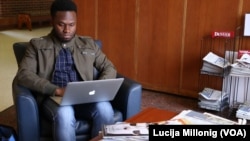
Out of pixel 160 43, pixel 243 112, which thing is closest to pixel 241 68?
pixel 243 112

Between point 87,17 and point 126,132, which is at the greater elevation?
point 87,17

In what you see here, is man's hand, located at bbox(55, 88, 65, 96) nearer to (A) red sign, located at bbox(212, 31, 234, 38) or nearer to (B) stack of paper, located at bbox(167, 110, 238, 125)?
(B) stack of paper, located at bbox(167, 110, 238, 125)

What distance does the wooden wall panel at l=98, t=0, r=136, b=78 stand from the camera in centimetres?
367

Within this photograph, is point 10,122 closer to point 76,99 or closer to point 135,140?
point 76,99

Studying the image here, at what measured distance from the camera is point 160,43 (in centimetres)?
354

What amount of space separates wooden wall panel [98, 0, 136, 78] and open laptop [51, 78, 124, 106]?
5.78 ft

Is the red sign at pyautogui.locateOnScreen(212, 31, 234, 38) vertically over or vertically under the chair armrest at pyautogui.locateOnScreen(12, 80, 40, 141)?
over

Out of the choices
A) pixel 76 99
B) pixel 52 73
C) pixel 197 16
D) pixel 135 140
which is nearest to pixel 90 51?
pixel 52 73

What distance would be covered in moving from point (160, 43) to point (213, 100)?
0.87m

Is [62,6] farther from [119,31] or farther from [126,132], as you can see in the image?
[119,31]

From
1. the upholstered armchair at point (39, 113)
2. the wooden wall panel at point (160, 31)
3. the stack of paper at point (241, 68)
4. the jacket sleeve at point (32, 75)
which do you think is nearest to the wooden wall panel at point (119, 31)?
the wooden wall panel at point (160, 31)

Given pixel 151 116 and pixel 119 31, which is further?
pixel 119 31

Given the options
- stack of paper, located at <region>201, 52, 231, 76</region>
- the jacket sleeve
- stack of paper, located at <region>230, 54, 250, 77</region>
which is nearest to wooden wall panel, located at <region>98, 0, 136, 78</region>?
stack of paper, located at <region>201, 52, 231, 76</region>

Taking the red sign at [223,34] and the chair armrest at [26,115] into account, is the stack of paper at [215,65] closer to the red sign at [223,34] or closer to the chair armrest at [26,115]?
the red sign at [223,34]
